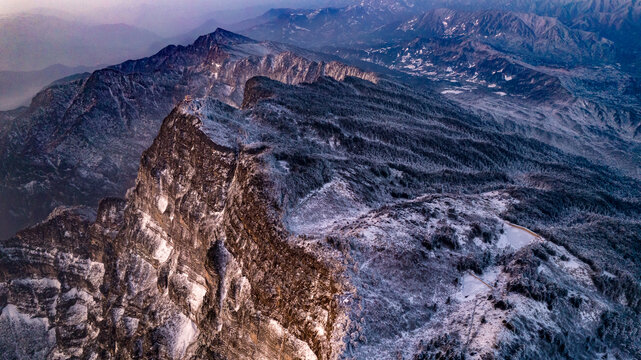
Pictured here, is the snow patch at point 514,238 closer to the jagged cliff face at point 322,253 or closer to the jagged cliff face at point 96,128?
the jagged cliff face at point 322,253

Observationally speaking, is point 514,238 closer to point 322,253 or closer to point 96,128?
point 322,253

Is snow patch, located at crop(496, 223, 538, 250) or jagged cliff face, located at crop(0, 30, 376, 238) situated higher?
snow patch, located at crop(496, 223, 538, 250)

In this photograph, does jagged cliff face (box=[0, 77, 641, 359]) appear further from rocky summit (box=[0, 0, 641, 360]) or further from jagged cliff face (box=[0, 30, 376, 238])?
jagged cliff face (box=[0, 30, 376, 238])

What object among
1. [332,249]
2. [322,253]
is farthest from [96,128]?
[332,249]

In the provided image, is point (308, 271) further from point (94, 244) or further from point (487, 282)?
point (94, 244)

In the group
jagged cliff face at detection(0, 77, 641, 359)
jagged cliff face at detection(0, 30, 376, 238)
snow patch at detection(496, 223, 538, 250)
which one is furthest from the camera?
jagged cliff face at detection(0, 30, 376, 238)

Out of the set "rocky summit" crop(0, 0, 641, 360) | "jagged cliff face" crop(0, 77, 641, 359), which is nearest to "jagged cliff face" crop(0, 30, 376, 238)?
"rocky summit" crop(0, 0, 641, 360)

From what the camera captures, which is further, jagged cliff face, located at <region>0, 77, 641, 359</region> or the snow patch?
the snow patch
